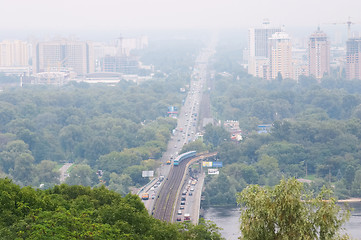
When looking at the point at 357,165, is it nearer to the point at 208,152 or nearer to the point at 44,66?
the point at 208,152

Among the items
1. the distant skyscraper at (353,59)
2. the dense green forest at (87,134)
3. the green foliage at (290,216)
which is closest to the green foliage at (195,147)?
the dense green forest at (87,134)

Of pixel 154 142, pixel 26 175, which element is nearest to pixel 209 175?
pixel 154 142

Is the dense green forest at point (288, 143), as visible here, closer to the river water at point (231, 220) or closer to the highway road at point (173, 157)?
the river water at point (231, 220)

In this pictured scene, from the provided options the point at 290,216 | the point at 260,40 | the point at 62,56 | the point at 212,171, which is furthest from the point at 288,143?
the point at 260,40

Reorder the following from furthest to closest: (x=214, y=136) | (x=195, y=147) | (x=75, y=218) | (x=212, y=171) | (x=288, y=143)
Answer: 1. (x=214, y=136)
2. (x=288, y=143)
3. (x=195, y=147)
4. (x=212, y=171)
5. (x=75, y=218)

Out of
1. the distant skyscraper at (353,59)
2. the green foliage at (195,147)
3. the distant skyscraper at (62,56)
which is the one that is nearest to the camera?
the green foliage at (195,147)

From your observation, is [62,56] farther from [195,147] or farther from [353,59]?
[195,147]
